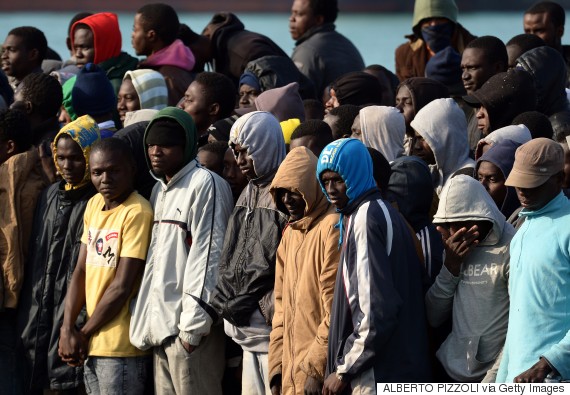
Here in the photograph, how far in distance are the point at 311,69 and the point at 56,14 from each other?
1457cm

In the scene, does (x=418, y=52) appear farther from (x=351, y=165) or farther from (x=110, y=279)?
(x=351, y=165)

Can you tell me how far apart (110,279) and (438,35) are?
389cm

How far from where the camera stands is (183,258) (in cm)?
646

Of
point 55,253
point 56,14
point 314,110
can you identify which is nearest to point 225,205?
point 55,253

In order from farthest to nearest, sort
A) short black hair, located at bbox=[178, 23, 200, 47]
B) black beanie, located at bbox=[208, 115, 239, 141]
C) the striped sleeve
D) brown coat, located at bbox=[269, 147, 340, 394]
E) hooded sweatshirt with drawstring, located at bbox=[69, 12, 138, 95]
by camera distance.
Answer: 1. short black hair, located at bbox=[178, 23, 200, 47]
2. hooded sweatshirt with drawstring, located at bbox=[69, 12, 138, 95]
3. black beanie, located at bbox=[208, 115, 239, 141]
4. brown coat, located at bbox=[269, 147, 340, 394]
5. the striped sleeve

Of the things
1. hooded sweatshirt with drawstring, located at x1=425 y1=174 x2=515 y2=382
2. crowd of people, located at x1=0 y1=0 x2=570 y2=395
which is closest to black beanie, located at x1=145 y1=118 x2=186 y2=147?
crowd of people, located at x1=0 y1=0 x2=570 y2=395

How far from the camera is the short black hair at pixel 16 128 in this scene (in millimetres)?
7508

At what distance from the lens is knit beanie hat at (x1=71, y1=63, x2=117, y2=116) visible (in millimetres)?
7871

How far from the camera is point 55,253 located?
7031 millimetres

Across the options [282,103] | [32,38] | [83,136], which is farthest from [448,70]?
[32,38]

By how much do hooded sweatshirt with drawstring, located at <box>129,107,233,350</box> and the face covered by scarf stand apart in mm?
3390

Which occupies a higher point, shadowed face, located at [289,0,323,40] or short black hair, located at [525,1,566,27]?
short black hair, located at [525,1,566,27]

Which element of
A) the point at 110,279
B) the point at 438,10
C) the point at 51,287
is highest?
the point at 438,10

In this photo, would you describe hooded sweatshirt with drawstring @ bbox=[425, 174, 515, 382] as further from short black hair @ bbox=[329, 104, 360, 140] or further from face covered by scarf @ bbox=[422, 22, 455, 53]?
face covered by scarf @ bbox=[422, 22, 455, 53]
